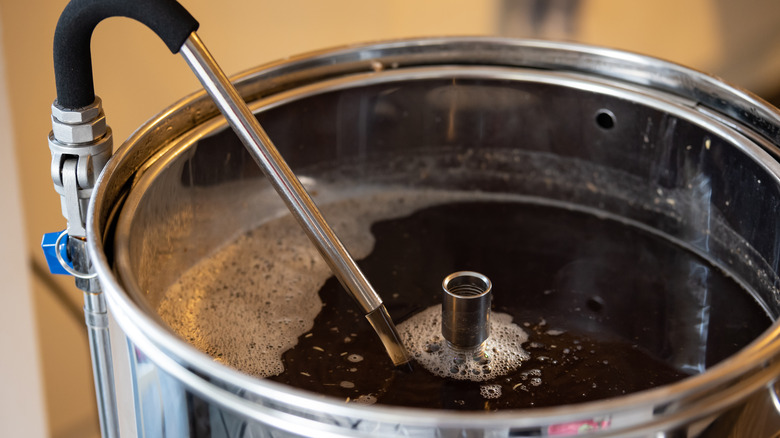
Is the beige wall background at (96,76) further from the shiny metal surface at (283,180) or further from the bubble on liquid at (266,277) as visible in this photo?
the shiny metal surface at (283,180)

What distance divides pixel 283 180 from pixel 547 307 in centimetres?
28

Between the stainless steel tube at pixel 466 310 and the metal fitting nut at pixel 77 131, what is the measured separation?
285 mm

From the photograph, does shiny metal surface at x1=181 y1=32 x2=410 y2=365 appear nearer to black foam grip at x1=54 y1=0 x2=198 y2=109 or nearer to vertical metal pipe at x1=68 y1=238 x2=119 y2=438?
black foam grip at x1=54 y1=0 x2=198 y2=109

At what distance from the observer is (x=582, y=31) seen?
4.76 ft

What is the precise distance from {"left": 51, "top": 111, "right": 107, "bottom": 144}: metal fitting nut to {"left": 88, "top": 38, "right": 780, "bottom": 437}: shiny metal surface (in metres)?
0.03

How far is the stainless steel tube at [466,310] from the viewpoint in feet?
2.03

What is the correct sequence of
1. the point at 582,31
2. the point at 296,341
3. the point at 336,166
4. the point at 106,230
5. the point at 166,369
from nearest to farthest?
1. the point at 166,369
2. the point at 106,230
3. the point at 296,341
4. the point at 336,166
5. the point at 582,31

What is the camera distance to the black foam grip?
53 centimetres

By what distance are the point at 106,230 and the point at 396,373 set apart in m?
0.24

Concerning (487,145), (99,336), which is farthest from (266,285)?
(487,145)

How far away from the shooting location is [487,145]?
89cm

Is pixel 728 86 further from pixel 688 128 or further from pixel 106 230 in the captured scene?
pixel 106 230

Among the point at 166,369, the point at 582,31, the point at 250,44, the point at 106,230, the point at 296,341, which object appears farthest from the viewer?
the point at 582,31

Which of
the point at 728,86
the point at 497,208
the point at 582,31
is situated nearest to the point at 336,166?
the point at 497,208
